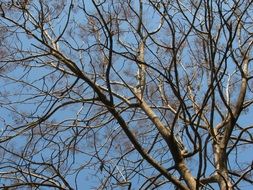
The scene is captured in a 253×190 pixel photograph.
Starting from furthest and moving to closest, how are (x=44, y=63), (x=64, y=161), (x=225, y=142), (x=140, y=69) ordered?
(x=140, y=69) → (x=44, y=63) → (x=64, y=161) → (x=225, y=142)

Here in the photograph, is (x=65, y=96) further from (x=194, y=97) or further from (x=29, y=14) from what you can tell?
(x=194, y=97)

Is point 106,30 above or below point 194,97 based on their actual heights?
below

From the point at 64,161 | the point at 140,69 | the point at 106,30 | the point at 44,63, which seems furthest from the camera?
the point at 140,69

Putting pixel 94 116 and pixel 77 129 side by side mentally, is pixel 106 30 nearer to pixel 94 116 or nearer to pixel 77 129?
pixel 77 129

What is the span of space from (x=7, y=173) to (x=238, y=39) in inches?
132

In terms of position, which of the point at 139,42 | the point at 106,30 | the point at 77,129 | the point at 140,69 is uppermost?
the point at 139,42

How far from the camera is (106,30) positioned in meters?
3.50

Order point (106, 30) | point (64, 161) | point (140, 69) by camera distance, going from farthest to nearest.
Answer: point (140, 69) < point (64, 161) < point (106, 30)

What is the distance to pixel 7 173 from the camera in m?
4.60

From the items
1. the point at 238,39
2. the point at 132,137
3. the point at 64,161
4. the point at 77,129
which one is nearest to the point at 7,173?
the point at 64,161

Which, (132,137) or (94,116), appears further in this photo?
(94,116)

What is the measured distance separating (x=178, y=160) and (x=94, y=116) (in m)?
1.82

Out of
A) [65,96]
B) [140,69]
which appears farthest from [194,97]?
[65,96]

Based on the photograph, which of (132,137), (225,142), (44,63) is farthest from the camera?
(44,63)
